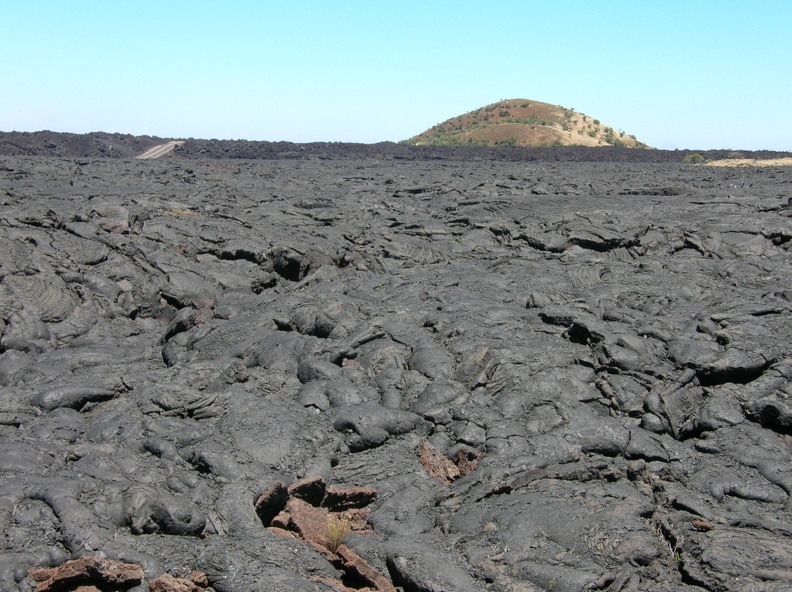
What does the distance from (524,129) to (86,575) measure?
73.3m

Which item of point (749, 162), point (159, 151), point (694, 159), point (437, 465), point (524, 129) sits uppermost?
point (524, 129)

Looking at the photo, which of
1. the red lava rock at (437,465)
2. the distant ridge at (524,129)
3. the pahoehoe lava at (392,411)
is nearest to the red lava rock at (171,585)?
the pahoehoe lava at (392,411)

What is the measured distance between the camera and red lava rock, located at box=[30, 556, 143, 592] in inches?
245

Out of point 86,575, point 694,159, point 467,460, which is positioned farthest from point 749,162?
point 86,575

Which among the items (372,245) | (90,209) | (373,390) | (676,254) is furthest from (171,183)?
(373,390)

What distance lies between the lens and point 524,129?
75250mm

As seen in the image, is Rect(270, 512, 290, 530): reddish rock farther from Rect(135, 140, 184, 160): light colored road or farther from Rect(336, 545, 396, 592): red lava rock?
Rect(135, 140, 184, 160): light colored road

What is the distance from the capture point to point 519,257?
18.1 meters

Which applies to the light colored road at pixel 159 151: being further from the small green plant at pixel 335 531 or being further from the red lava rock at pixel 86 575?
the red lava rock at pixel 86 575

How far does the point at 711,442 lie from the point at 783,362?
6.81 ft

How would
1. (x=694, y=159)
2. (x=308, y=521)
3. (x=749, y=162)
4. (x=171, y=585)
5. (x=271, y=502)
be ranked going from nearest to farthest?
1. (x=171, y=585)
2. (x=308, y=521)
3. (x=271, y=502)
4. (x=749, y=162)
5. (x=694, y=159)

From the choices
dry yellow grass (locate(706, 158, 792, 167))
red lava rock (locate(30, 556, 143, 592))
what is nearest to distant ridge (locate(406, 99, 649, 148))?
dry yellow grass (locate(706, 158, 792, 167))

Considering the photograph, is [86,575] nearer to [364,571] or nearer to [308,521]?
[308,521]

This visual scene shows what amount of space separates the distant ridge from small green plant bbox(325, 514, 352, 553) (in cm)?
6635
